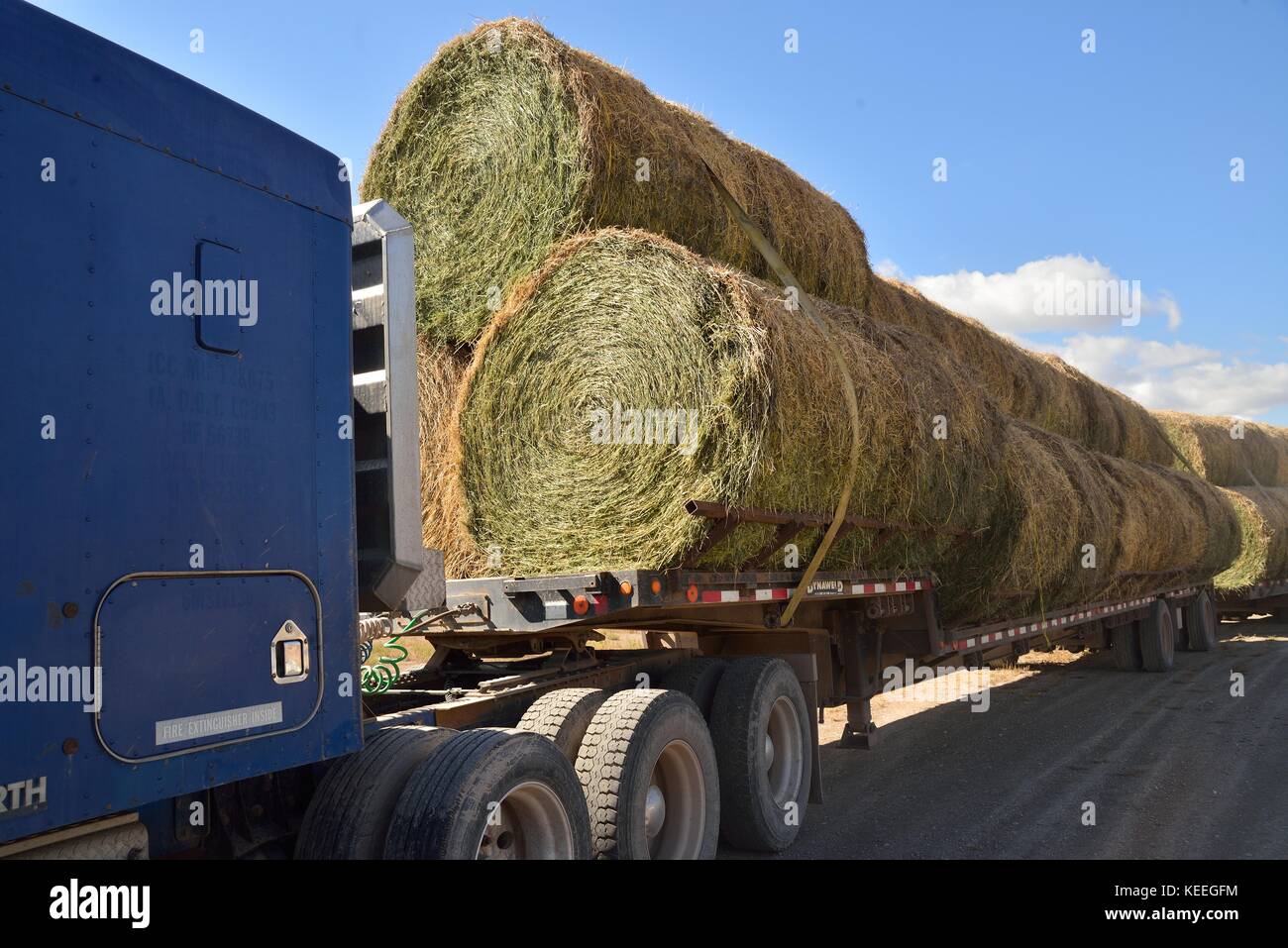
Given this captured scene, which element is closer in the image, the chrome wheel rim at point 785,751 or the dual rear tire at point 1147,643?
the chrome wheel rim at point 785,751

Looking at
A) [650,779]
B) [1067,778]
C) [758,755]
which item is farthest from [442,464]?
[1067,778]

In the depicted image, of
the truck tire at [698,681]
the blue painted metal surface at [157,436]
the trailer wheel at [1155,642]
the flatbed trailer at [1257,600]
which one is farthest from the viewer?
the flatbed trailer at [1257,600]

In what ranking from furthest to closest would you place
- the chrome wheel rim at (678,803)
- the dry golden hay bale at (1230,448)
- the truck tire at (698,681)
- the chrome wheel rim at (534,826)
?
the dry golden hay bale at (1230,448), the truck tire at (698,681), the chrome wheel rim at (678,803), the chrome wheel rim at (534,826)

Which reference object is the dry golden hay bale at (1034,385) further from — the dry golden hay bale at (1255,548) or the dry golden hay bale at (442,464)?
the dry golden hay bale at (442,464)

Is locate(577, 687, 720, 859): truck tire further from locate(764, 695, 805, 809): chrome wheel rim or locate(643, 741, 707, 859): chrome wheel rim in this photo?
locate(764, 695, 805, 809): chrome wheel rim

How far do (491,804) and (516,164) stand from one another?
11.9ft

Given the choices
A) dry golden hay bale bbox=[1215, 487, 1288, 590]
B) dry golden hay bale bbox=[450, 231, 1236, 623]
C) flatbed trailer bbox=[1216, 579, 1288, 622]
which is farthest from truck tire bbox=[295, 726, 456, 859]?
flatbed trailer bbox=[1216, 579, 1288, 622]

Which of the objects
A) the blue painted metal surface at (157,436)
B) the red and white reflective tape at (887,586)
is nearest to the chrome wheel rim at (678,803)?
the red and white reflective tape at (887,586)

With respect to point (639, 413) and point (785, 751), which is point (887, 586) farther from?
point (639, 413)

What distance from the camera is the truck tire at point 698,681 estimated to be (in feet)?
19.0

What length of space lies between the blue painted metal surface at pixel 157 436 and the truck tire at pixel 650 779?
1714mm

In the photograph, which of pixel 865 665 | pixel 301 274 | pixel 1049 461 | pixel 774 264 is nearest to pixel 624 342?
pixel 774 264
